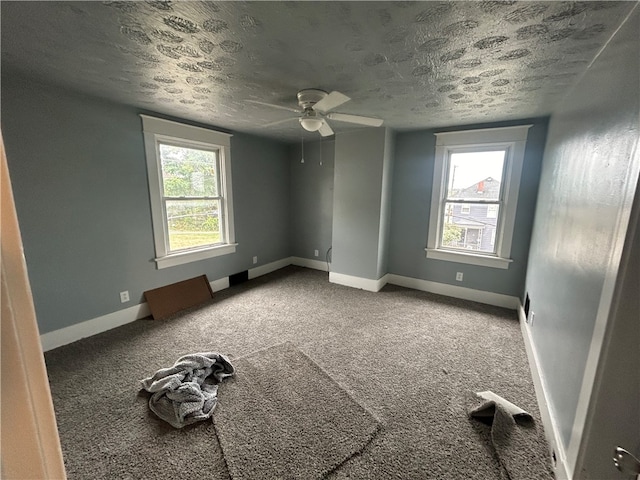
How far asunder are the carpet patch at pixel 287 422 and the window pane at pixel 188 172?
85.6 inches

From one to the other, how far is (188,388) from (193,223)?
2161 mm

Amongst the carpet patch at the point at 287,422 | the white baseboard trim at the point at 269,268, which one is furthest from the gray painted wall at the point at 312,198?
the carpet patch at the point at 287,422

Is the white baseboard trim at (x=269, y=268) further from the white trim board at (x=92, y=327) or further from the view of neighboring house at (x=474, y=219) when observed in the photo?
the view of neighboring house at (x=474, y=219)

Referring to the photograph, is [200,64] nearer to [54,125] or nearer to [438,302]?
[54,125]

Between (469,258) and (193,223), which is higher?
(193,223)

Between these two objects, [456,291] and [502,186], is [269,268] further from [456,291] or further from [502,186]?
[502,186]

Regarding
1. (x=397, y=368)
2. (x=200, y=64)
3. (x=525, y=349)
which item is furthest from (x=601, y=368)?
(x=200, y=64)

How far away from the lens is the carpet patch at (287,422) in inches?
56.5

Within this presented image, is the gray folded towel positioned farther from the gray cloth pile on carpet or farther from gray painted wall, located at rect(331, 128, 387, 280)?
gray painted wall, located at rect(331, 128, 387, 280)

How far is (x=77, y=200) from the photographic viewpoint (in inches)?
94.1

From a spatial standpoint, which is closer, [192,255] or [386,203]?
[192,255]

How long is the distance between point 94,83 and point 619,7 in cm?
317

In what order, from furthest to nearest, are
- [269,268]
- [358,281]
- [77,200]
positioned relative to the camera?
[269,268] → [358,281] → [77,200]

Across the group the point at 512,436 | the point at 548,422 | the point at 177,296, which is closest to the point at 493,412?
the point at 512,436
